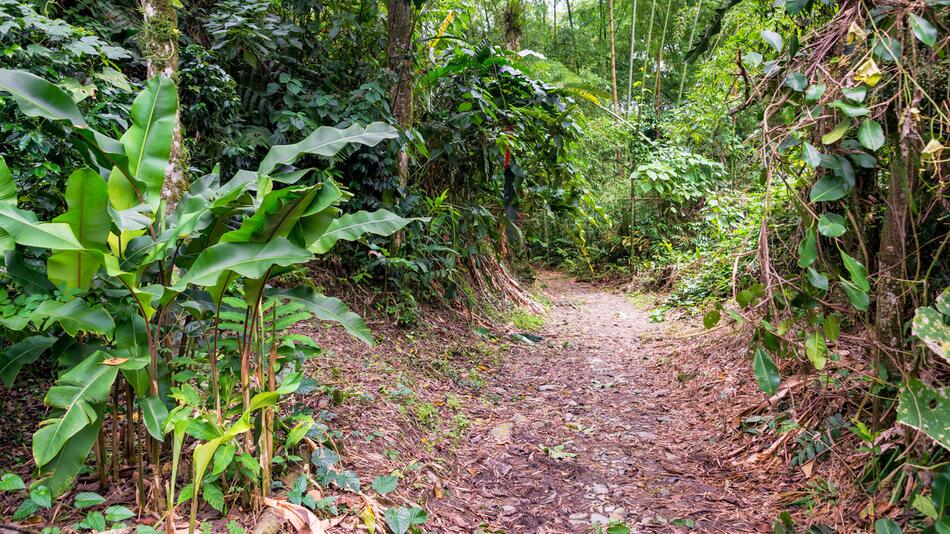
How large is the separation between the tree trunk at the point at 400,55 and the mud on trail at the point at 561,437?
79.4 inches

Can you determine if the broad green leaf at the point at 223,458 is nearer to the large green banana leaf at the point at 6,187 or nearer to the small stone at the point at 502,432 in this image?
the large green banana leaf at the point at 6,187

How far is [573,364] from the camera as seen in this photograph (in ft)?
16.9

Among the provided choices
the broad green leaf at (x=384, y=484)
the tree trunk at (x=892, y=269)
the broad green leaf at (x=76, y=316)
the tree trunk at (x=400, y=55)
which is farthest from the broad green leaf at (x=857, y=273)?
the tree trunk at (x=400, y=55)

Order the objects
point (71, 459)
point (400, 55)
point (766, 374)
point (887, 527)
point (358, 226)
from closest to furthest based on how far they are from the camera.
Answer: point (71, 459) < point (887, 527) < point (358, 226) < point (766, 374) < point (400, 55)

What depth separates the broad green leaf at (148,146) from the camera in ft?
5.70

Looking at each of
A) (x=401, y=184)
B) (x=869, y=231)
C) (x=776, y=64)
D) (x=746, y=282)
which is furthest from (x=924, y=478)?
(x=401, y=184)

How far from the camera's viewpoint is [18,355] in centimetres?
165

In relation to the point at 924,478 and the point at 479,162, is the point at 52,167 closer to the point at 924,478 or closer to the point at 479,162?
the point at 924,478

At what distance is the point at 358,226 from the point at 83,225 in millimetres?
836

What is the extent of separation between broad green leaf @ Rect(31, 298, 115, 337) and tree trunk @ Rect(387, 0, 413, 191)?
3374mm

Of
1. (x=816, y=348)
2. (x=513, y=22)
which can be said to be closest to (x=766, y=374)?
(x=816, y=348)

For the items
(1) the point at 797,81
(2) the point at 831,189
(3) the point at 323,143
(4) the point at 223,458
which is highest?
(1) the point at 797,81

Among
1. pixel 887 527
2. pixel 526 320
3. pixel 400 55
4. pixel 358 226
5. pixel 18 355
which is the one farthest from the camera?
pixel 526 320

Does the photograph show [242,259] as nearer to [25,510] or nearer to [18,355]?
[18,355]
